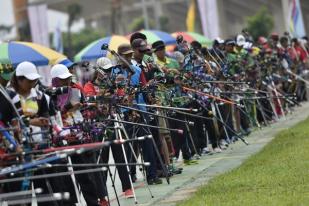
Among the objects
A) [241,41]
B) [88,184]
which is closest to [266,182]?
[88,184]

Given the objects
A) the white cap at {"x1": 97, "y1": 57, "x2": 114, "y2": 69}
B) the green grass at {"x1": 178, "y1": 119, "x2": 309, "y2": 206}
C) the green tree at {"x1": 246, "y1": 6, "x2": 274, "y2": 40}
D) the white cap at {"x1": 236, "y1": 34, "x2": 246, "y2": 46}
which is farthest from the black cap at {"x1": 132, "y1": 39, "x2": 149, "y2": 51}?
the green tree at {"x1": 246, "y1": 6, "x2": 274, "y2": 40}

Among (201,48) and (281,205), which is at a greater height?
(201,48)

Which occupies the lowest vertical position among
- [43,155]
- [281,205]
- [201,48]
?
[281,205]

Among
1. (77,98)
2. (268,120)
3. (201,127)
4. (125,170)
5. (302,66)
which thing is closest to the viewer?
(77,98)

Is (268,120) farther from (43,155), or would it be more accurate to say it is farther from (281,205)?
(43,155)

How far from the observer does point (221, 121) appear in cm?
1580

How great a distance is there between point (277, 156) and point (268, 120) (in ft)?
23.6

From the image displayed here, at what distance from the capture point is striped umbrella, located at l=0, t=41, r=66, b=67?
49.6 feet

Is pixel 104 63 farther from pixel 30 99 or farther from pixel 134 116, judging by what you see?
pixel 30 99

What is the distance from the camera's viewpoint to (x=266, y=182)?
410 inches

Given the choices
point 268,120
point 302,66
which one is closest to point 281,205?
point 268,120

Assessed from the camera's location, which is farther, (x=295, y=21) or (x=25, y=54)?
(x=295, y=21)

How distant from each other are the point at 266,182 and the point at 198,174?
7.49 ft

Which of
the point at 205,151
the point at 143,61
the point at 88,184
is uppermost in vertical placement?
the point at 143,61
